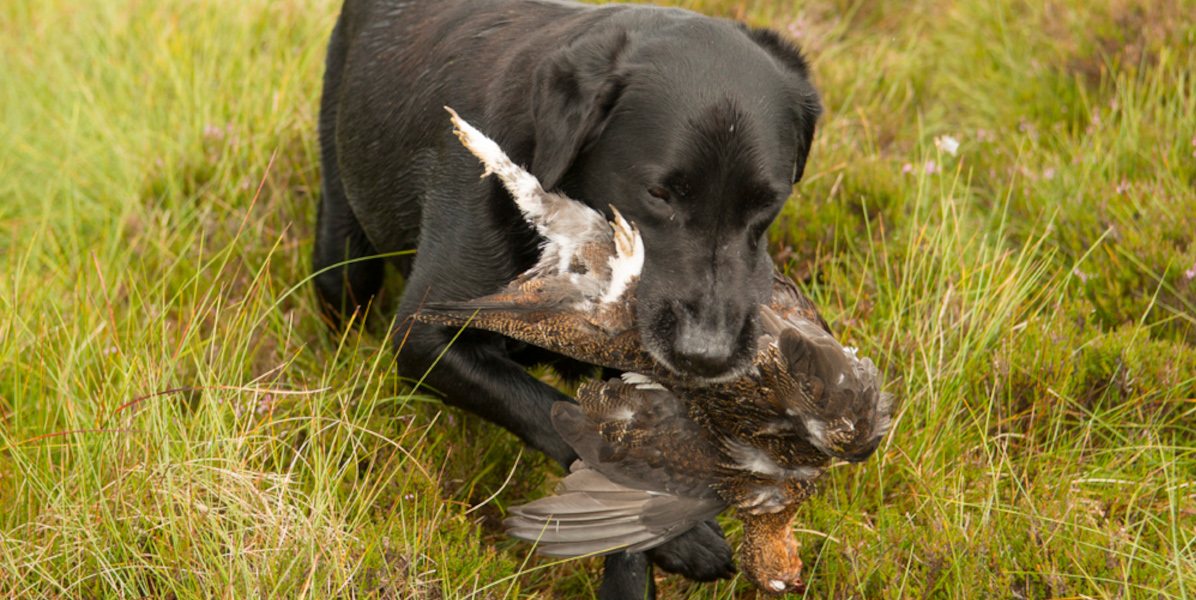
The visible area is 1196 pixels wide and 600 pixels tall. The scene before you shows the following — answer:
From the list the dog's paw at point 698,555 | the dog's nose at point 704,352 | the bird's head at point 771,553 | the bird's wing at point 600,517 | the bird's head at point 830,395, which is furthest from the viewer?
the dog's paw at point 698,555

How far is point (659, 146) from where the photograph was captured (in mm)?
2414

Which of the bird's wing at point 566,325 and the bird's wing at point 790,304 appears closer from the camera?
the bird's wing at point 566,325

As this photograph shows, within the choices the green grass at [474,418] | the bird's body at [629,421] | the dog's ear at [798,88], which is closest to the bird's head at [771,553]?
the bird's body at [629,421]

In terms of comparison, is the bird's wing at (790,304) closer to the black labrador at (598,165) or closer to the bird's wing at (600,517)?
the black labrador at (598,165)

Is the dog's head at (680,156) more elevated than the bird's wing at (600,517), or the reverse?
the dog's head at (680,156)

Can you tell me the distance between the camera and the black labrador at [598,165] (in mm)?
2379

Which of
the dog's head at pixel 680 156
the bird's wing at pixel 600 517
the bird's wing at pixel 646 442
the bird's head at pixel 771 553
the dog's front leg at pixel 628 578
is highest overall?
the dog's head at pixel 680 156

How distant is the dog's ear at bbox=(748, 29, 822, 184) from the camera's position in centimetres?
266

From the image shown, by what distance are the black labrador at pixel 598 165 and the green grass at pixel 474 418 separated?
0.27 m

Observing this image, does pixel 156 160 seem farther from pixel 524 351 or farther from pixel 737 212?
pixel 737 212

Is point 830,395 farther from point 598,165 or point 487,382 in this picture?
point 487,382

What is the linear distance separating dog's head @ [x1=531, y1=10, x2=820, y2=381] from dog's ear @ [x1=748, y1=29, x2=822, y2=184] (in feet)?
0.22

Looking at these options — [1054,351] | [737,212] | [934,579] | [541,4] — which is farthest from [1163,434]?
[541,4]

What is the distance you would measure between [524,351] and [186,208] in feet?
5.99
